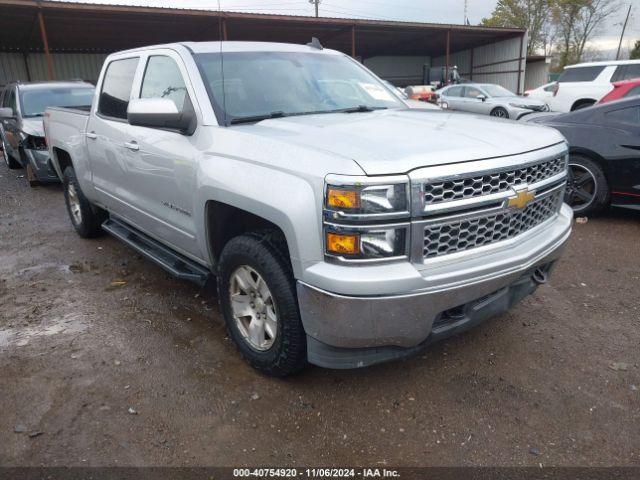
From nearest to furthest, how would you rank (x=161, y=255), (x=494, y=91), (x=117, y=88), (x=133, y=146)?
(x=133, y=146)
(x=161, y=255)
(x=117, y=88)
(x=494, y=91)

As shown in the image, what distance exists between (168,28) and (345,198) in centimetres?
2137

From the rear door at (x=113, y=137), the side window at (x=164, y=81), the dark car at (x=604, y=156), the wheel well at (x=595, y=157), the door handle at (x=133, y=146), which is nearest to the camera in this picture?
the side window at (x=164, y=81)

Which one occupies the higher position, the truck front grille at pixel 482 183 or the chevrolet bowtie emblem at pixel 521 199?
the truck front grille at pixel 482 183

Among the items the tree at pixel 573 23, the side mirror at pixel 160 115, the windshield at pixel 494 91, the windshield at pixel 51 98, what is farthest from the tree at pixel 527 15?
the side mirror at pixel 160 115

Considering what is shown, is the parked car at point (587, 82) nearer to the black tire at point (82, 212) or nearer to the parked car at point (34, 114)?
the parked car at point (34, 114)

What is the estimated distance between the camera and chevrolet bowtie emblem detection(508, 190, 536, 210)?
8.29 feet

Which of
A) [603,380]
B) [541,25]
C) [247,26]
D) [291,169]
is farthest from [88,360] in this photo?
[541,25]

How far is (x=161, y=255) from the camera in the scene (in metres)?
3.87

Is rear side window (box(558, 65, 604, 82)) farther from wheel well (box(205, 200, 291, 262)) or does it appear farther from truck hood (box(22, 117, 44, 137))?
wheel well (box(205, 200, 291, 262))

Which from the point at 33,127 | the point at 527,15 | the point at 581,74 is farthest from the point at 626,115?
the point at 527,15

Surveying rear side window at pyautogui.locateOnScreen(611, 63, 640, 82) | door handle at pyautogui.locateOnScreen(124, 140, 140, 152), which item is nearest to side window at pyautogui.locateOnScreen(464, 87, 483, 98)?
rear side window at pyautogui.locateOnScreen(611, 63, 640, 82)

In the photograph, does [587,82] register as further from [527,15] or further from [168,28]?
[527,15]

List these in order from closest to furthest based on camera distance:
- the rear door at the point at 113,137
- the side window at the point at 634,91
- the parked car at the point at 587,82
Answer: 1. the rear door at the point at 113,137
2. the side window at the point at 634,91
3. the parked car at the point at 587,82

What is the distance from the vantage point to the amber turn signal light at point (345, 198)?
7.13 feet
